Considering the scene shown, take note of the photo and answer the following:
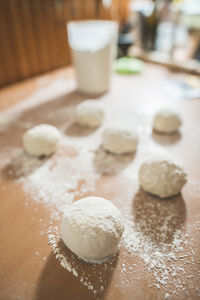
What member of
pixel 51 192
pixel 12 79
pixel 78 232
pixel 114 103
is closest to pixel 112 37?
pixel 114 103

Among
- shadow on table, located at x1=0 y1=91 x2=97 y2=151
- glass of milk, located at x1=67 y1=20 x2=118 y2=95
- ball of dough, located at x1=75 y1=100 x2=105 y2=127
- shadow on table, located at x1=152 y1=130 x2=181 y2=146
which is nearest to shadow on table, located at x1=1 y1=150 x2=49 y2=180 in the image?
shadow on table, located at x1=0 y1=91 x2=97 y2=151

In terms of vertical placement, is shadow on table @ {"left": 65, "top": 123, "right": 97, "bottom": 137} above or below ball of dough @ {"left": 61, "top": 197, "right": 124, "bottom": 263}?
below

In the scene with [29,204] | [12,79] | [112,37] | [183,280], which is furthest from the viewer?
[12,79]

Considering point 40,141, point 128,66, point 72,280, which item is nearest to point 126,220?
point 72,280

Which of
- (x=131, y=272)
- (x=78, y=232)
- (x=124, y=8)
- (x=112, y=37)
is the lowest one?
(x=131, y=272)

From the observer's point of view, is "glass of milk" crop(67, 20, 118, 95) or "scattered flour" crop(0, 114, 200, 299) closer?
"scattered flour" crop(0, 114, 200, 299)

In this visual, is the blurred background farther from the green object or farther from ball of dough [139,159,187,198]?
ball of dough [139,159,187,198]

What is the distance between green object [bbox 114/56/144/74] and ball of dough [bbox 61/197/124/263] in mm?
1850

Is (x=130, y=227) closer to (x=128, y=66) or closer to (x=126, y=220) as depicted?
(x=126, y=220)

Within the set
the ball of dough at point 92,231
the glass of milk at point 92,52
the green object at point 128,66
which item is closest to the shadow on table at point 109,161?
the ball of dough at point 92,231

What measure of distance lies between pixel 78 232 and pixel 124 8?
2984mm

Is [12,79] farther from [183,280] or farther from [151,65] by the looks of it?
[183,280]

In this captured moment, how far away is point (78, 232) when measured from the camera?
72 cm

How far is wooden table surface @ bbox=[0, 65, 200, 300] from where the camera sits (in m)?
0.67
